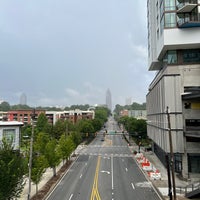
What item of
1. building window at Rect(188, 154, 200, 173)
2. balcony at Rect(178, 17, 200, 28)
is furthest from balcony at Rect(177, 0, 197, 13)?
building window at Rect(188, 154, 200, 173)

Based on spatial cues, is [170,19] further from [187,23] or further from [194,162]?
[194,162]

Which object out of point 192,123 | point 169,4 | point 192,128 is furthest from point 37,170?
point 169,4

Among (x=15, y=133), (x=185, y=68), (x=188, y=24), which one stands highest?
(x=188, y=24)

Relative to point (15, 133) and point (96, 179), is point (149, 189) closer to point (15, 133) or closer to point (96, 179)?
point (96, 179)

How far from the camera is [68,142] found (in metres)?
46.6

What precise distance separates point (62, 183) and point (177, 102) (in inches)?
870

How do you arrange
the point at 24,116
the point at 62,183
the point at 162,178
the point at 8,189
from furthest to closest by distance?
the point at 24,116 → the point at 162,178 → the point at 62,183 → the point at 8,189

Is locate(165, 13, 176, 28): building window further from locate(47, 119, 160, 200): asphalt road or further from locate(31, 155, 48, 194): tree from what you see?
locate(31, 155, 48, 194): tree

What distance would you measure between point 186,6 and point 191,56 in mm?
8587

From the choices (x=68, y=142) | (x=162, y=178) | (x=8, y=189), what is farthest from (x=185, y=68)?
(x=8, y=189)

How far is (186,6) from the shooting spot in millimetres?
39688

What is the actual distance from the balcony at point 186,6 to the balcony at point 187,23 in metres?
1.57

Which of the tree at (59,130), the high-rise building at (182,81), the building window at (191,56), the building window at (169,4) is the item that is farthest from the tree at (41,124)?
the building window at (169,4)

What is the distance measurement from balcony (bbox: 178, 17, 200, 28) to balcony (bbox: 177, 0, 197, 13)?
5.14ft
